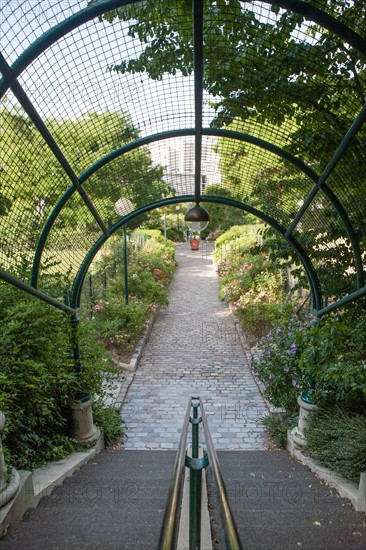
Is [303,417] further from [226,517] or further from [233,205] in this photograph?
[226,517]

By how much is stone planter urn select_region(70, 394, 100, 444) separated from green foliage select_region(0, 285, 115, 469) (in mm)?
86

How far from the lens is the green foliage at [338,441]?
9.68ft

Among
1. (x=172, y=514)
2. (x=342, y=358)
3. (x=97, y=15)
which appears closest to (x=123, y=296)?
(x=342, y=358)

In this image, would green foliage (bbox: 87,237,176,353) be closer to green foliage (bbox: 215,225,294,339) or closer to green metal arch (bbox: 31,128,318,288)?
green foliage (bbox: 215,225,294,339)

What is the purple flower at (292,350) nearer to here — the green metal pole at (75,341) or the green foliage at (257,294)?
the green foliage at (257,294)

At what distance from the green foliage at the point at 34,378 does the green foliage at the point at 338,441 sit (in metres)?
2.35

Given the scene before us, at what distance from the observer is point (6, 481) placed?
2311mm

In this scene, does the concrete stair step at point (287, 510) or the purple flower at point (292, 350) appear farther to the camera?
the purple flower at point (292, 350)

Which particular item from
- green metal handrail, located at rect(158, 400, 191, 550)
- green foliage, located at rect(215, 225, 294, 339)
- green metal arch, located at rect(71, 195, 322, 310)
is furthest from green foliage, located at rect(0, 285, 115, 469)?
green foliage, located at rect(215, 225, 294, 339)

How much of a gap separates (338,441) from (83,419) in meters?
2.49

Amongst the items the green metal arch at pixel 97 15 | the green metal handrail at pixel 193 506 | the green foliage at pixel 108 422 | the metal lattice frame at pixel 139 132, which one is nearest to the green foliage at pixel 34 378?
the metal lattice frame at pixel 139 132

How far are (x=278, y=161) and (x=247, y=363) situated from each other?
195 inches

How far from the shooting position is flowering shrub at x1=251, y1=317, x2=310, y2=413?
4527 millimetres

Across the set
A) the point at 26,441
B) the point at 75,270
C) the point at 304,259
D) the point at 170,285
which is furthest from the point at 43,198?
the point at 170,285
